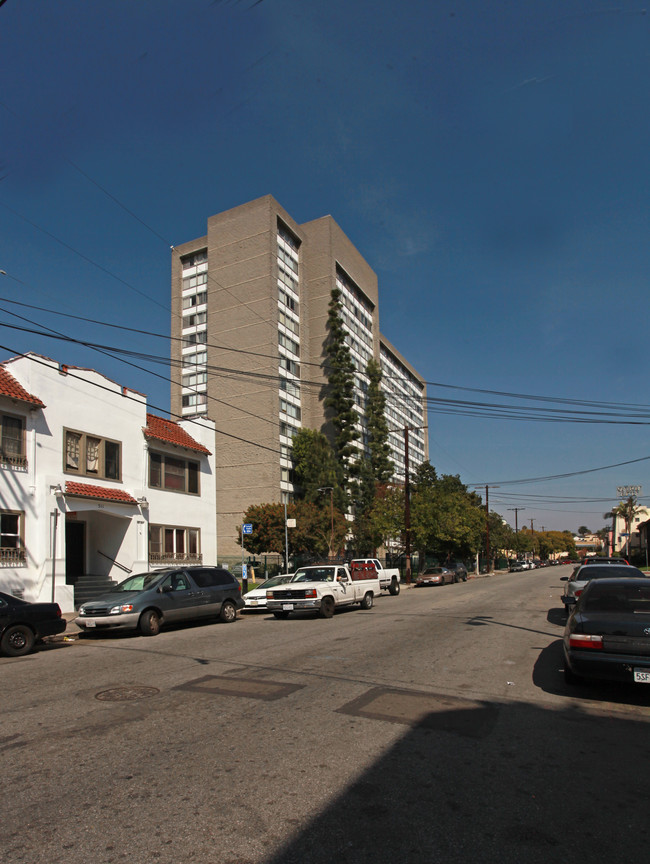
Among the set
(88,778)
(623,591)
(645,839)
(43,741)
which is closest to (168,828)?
(88,778)

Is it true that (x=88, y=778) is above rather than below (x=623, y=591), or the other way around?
below

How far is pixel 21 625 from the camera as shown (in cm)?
1234

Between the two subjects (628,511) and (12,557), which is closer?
(12,557)

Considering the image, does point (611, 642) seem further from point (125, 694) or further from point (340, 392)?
point (340, 392)

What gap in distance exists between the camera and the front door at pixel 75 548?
77.8ft

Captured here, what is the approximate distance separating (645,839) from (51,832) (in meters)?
3.82

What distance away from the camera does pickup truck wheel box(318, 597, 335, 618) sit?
18.6 metres

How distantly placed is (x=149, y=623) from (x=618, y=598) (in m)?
10.7

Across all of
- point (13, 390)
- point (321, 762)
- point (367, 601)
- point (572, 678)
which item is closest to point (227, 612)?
point (367, 601)

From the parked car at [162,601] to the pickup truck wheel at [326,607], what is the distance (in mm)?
2429

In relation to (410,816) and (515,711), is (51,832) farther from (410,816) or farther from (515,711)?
(515,711)

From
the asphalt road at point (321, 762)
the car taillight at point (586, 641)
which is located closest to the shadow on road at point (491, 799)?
the asphalt road at point (321, 762)

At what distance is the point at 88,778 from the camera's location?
5.03 metres

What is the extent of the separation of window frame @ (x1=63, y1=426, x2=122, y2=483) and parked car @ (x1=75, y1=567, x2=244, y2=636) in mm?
6632
